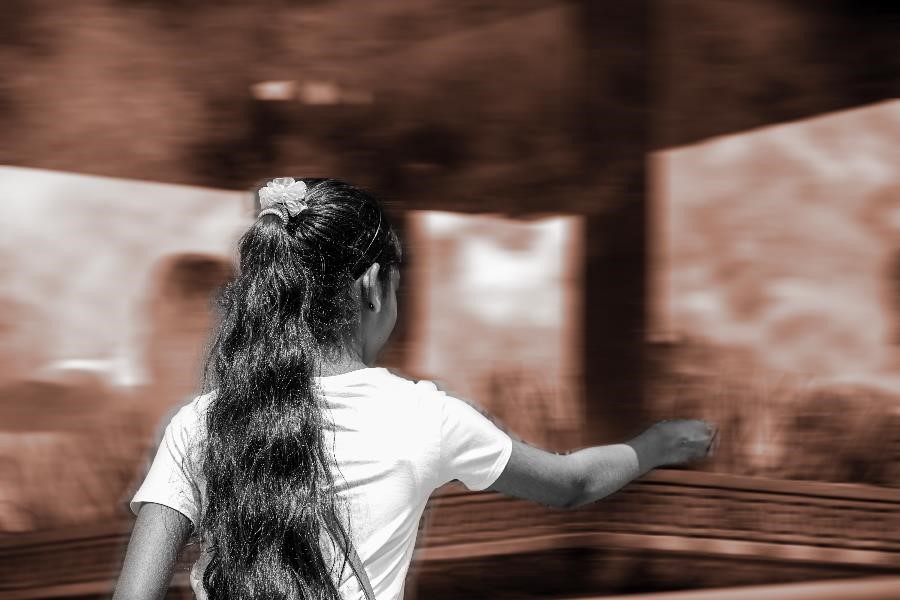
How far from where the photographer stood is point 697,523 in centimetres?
372

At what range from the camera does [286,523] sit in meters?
1.39

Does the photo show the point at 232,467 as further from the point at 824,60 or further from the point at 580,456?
the point at 824,60

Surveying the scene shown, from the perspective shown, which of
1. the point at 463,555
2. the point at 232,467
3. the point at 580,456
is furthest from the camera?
the point at 463,555

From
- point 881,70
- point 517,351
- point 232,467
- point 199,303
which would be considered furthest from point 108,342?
point 881,70

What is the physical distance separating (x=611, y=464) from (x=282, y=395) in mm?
470

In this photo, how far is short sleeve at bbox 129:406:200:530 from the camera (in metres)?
1.34

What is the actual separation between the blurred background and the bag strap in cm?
202

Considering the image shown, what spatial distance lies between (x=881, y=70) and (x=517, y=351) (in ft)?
5.23

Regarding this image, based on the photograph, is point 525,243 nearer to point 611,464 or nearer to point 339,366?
point 611,464

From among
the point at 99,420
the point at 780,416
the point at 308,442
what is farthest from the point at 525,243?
the point at 308,442

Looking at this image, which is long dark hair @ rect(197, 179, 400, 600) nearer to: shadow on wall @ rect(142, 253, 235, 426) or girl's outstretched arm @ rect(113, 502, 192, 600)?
girl's outstretched arm @ rect(113, 502, 192, 600)

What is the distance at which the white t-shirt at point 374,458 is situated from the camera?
1.35 meters

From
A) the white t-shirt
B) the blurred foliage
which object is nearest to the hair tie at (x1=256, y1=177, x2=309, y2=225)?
the white t-shirt

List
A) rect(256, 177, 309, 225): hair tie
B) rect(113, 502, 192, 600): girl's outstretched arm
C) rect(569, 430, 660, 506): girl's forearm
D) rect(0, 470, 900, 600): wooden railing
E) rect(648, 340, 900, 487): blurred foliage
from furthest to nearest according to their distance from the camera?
rect(648, 340, 900, 487): blurred foliage → rect(0, 470, 900, 600): wooden railing → rect(569, 430, 660, 506): girl's forearm → rect(256, 177, 309, 225): hair tie → rect(113, 502, 192, 600): girl's outstretched arm
